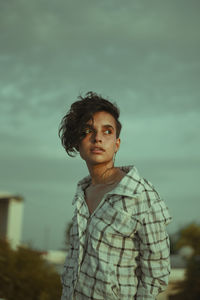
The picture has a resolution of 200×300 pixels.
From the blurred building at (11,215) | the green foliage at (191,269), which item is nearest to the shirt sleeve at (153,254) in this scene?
the green foliage at (191,269)

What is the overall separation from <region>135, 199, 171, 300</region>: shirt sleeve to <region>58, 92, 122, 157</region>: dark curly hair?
0.69 meters

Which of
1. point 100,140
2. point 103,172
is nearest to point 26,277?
point 103,172

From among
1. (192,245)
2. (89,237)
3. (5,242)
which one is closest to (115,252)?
(89,237)

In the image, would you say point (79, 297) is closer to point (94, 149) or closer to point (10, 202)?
point (94, 149)

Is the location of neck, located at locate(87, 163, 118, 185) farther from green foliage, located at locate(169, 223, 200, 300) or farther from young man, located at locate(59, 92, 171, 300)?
green foliage, located at locate(169, 223, 200, 300)

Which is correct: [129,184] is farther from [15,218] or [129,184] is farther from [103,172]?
[15,218]

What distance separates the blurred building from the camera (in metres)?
23.9

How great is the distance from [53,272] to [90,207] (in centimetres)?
572

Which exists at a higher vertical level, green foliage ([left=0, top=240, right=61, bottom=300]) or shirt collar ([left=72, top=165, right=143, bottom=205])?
shirt collar ([left=72, top=165, right=143, bottom=205])

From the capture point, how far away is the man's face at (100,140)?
102 inches

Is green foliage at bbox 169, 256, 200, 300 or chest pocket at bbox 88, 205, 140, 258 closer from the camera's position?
chest pocket at bbox 88, 205, 140, 258

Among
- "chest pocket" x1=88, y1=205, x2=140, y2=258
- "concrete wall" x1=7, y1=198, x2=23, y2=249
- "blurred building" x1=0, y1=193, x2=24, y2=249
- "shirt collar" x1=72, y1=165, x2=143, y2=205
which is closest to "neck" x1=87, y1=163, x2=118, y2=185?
"shirt collar" x1=72, y1=165, x2=143, y2=205

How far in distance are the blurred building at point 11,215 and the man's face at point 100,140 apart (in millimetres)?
21813

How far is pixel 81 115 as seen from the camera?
105 inches
